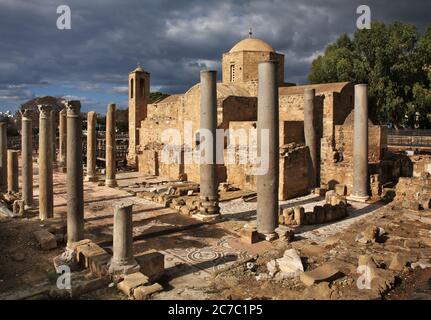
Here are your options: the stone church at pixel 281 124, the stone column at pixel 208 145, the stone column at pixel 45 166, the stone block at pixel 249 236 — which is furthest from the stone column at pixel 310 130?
the stone column at pixel 45 166

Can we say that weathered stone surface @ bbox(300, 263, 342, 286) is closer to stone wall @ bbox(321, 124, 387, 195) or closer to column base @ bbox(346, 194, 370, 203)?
column base @ bbox(346, 194, 370, 203)

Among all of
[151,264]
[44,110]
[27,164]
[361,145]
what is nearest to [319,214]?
[361,145]

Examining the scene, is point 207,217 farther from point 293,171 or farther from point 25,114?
point 25,114

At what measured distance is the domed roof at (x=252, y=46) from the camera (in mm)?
26484

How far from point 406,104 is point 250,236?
24414mm

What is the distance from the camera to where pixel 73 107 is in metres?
8.48

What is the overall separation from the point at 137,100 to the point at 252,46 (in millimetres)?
11015

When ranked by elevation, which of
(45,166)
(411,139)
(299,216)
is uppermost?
(411,139)

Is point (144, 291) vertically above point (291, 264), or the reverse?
point (291, 264)

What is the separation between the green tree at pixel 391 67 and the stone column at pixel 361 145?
1494 cm

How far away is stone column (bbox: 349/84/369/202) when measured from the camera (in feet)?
49.8

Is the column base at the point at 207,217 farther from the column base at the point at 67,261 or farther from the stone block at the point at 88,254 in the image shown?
the column base at the point at 67,261
